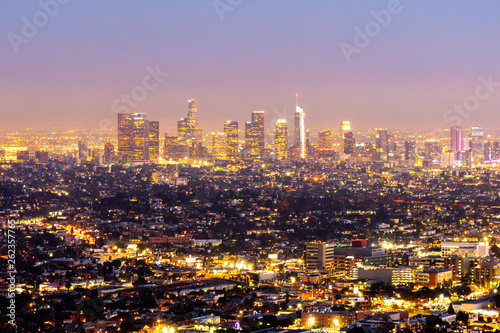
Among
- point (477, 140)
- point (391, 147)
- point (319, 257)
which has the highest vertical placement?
point (477, 140)

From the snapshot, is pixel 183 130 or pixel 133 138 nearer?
pixel 133 138

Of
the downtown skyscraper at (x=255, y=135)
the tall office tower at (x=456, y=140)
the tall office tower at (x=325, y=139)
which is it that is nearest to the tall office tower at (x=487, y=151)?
the tall office tower at (x=456, y=140)

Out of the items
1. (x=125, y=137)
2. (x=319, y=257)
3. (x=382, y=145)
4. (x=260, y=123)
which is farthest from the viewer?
(x=382, y=145)

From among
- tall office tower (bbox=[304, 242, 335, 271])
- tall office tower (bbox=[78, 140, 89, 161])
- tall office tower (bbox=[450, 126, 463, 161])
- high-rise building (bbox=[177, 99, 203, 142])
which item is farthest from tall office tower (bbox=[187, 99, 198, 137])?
tall office tower (bbox=[304, 242, 335, 271])

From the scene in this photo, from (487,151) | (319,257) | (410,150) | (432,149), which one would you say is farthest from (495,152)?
(319,257)

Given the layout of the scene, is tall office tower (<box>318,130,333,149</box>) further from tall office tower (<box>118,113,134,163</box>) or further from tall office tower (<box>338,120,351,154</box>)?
tall office tower (<box>118,113,134,163</box>)

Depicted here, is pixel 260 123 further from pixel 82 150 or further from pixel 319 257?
pixel 319 257

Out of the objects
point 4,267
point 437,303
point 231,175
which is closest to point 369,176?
point 231,175
